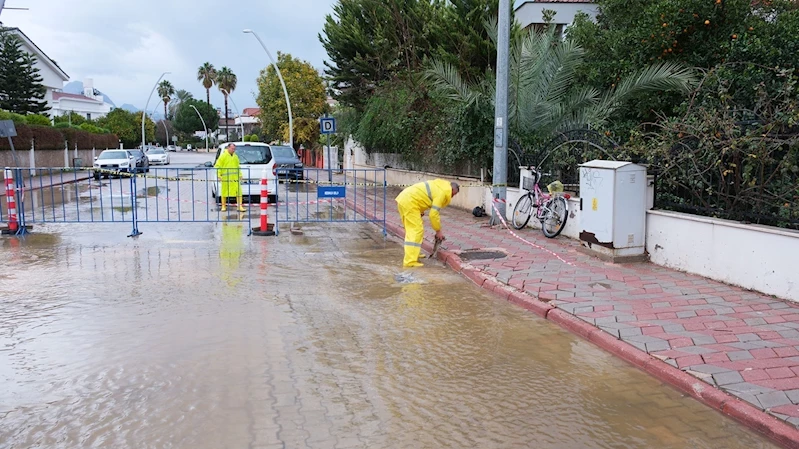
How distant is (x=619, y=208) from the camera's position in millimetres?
8820

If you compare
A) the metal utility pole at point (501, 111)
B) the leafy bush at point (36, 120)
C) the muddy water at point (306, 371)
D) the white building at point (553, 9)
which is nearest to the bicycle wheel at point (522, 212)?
the metal utility pole at point (501, 111)

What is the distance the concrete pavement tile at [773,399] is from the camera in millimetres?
4243

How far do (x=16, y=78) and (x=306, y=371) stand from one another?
2032 inches

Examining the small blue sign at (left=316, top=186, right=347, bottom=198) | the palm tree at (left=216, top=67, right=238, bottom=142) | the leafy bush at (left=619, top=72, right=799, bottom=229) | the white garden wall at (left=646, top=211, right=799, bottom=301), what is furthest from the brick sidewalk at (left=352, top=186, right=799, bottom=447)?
the palm tree at (left=216, top=67, right=238, bottom=142)

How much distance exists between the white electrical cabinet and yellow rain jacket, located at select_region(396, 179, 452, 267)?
2.16 metres

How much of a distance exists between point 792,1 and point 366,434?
14.6 metres

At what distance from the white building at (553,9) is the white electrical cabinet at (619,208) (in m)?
14.0

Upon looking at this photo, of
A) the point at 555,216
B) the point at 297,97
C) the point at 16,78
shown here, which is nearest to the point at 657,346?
the point at 555,216

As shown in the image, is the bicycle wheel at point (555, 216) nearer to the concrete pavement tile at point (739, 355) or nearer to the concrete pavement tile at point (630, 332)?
the concrete pavement tile at point (630, 332)

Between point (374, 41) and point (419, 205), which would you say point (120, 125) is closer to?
point (374, 41)

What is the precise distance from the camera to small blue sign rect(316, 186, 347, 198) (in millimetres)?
12398

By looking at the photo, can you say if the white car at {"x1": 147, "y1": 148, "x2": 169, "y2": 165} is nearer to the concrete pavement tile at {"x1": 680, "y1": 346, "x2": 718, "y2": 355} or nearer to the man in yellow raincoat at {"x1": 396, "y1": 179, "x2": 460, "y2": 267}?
the man in yellow raincoat at {"x1": 396, "y1": 179, "x2": 460, "y2": 267}

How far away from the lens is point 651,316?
20.8ft

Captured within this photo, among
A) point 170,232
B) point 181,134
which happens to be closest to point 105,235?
point 170,232
